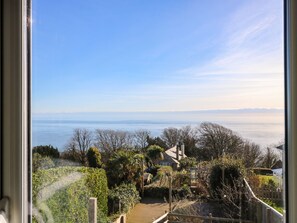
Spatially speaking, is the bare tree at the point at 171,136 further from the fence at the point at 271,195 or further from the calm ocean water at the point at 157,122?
the fence at the point at 271,195

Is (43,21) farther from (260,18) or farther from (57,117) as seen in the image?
(260,18)

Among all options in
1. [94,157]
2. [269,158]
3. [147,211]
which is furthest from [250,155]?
[94,157]

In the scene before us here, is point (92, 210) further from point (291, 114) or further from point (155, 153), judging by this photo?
point (291, 114)

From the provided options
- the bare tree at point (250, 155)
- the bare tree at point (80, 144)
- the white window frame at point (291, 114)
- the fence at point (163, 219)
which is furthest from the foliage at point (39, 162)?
the white window frame at point (291, 114)

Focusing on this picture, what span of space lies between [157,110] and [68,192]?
47 cm

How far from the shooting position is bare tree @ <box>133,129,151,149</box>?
42.0 inches

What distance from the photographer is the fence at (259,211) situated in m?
0.99

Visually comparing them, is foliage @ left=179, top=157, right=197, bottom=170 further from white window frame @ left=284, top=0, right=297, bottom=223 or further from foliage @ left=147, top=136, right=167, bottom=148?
white window frame @ left=284, top=0, right=297, bottom=223

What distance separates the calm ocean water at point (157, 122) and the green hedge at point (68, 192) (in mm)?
118

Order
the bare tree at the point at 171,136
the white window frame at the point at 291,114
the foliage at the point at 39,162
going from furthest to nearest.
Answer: the foliage at the point at 39,162 → the bare tree at the point at 171,136 → the white window frame at the point at 291,114

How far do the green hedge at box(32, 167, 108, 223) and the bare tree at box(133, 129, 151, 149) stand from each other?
0.18 meters

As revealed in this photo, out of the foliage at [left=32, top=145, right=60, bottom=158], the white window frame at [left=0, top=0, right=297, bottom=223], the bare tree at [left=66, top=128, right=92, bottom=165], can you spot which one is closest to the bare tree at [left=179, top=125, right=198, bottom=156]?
the bare tree at [left=66, top=128, right=92, bottom=165]

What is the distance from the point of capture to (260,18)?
1008 millimetres

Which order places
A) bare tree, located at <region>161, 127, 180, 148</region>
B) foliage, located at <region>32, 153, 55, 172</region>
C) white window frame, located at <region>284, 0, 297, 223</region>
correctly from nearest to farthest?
white window frame, located at <region>284, 0, 297, 223</region>
bare tree, located at <region>161, 127, 180, 148</region>
foliage, located at <region>32, 153, 55, 172</region>
